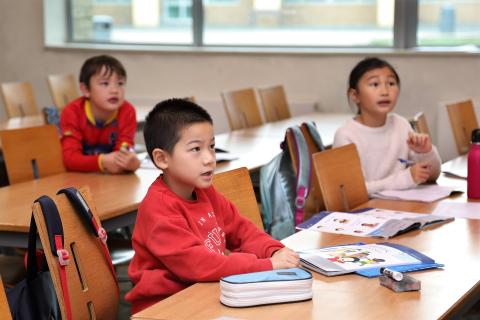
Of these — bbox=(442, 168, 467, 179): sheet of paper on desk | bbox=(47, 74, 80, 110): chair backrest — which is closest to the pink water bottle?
bbox=(442, 168, 467, 179): sheet of paper on desk

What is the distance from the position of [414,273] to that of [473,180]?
128 cm

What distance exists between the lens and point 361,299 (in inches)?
83.0

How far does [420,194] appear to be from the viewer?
3574mm

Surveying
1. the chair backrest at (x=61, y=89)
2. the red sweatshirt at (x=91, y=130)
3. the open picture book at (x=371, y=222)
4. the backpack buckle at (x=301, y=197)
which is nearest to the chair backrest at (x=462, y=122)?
the backpack buckle at (x=301, y=197)

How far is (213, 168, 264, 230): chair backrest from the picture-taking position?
9.32 feet

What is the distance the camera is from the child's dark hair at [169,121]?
8.14 ft

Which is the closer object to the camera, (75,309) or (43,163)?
(75,309)

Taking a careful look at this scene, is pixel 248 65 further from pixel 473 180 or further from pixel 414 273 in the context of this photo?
pixel 414 273

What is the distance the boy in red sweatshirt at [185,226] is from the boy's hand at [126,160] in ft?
4.52

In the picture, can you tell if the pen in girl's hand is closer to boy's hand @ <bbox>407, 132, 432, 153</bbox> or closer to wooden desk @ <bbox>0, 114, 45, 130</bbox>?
boy's hand @ <bbox>407, 132, 432, 153</bbox>

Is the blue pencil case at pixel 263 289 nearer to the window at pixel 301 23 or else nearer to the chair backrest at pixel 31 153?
the chair backrest at pixel 31 153

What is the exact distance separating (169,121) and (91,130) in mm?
1988

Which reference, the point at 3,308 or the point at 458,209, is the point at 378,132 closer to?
the point at 458,209

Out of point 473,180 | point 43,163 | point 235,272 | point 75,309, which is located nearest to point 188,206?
point 235,272
